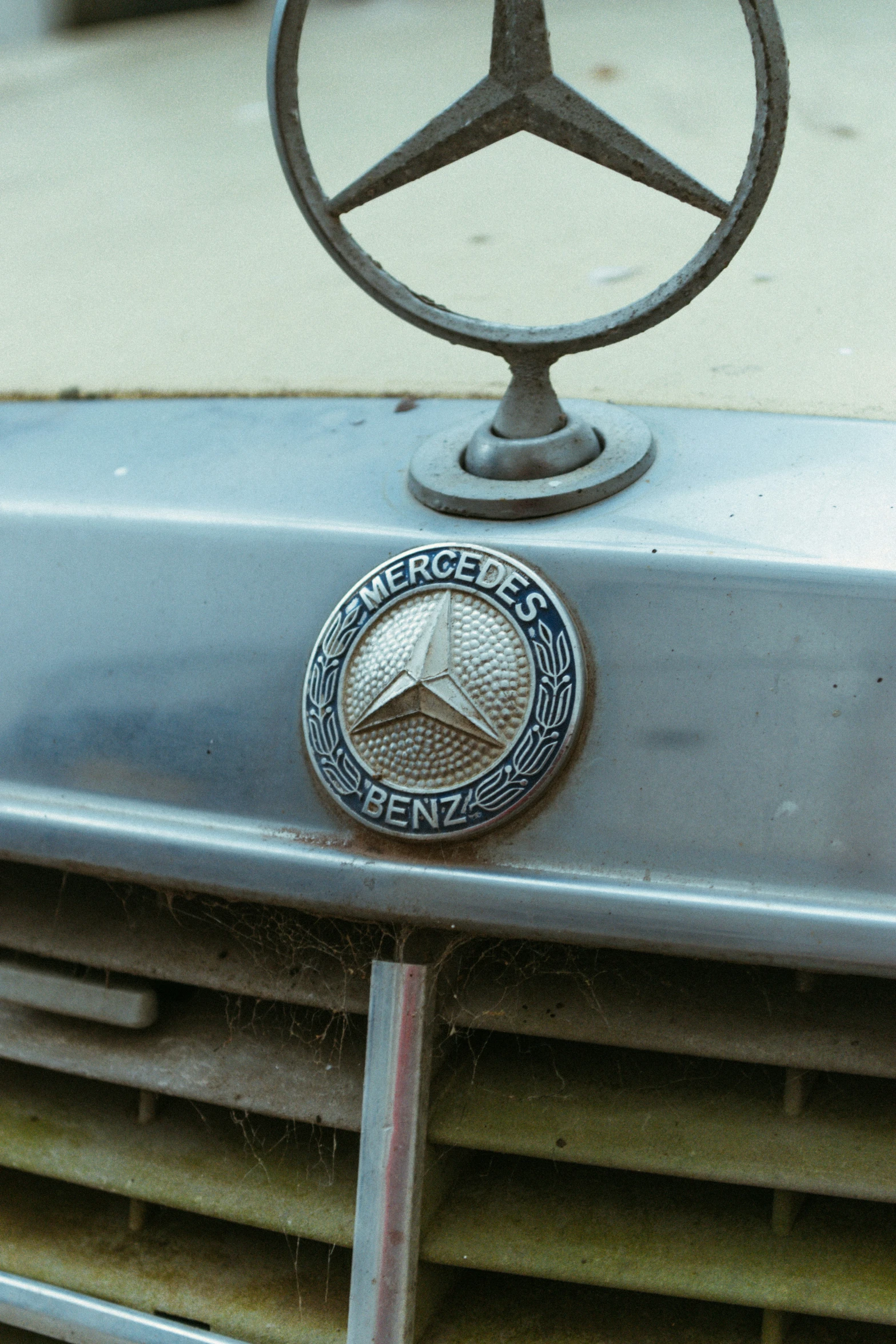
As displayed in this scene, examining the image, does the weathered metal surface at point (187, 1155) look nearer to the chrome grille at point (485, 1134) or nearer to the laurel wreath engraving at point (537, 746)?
the chrome grille at point (485, 1134)

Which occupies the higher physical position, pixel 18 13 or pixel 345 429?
pixel 18 13

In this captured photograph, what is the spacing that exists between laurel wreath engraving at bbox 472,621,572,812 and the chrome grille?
0.12 m

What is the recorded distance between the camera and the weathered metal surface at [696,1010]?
40.4 inches

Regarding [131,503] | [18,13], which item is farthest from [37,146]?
[131,503]

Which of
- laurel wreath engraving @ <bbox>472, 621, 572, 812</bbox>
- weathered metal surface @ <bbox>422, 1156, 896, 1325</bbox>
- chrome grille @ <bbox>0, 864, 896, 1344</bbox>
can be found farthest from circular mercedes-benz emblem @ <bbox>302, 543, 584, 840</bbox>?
weathered metal surface @ <bbox>422, 1156, 896, 1325</bbox>

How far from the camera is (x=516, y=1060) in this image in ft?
3.77

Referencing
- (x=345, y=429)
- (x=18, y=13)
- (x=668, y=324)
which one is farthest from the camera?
(x=18, y=13)

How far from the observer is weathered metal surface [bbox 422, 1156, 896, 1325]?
3.51 ft

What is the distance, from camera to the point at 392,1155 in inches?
42.6

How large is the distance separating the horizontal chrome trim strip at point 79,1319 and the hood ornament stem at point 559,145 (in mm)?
698

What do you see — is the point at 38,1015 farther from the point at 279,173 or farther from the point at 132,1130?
the point at 279,173

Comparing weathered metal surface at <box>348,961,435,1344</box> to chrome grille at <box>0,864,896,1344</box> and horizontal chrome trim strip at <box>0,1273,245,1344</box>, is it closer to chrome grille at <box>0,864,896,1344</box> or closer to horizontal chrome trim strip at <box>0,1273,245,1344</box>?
chrome grille at <box>0,864,896,1344</box>

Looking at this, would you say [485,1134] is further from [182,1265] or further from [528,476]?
[528,476]

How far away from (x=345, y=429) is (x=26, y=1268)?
0.79 meters
